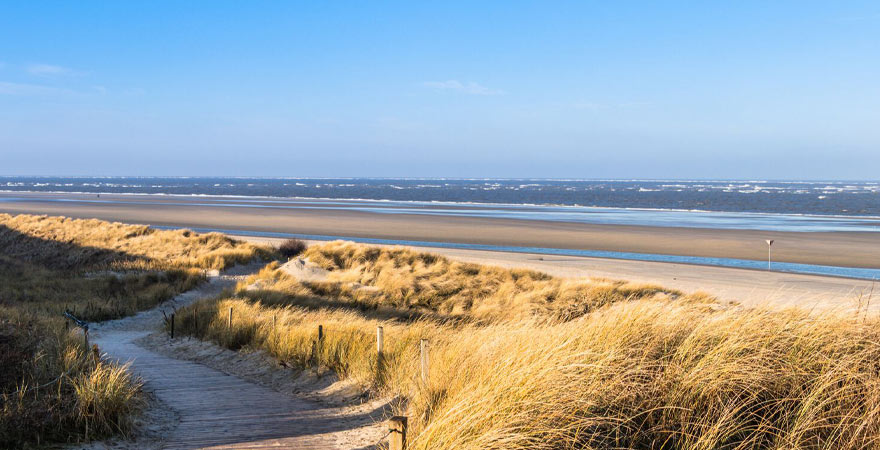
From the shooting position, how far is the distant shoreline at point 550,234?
37031mm

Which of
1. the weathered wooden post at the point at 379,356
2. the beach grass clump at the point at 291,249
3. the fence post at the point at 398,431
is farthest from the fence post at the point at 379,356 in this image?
the beach grass clump at the point at 291,249

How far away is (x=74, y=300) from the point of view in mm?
Result: 23203

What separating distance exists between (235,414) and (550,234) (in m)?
40.2

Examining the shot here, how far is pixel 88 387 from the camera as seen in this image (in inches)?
311

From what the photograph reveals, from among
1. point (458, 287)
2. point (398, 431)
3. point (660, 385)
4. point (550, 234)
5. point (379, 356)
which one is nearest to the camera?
point (398, 431)

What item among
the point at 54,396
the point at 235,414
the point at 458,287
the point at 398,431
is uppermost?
the point at 398,431

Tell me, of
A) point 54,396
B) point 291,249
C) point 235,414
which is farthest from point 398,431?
point 291,249

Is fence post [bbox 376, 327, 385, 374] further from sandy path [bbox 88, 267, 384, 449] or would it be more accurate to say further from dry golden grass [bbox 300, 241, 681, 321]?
dry golden grass [bbox 300, 241, 681, 321]

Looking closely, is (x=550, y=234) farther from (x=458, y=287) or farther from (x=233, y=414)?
(x=233, y=414)

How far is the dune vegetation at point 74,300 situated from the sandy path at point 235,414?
716 millimetres

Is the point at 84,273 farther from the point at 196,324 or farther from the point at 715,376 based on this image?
the point at 715,376

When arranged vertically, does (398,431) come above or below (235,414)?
above

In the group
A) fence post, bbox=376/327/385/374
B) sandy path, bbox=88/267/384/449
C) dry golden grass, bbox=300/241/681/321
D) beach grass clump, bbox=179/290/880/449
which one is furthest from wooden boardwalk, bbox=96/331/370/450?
dry golden grass, bbox=300/241/681/321

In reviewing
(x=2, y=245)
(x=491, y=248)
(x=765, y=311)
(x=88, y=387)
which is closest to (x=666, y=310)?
(x=765, y=311)
